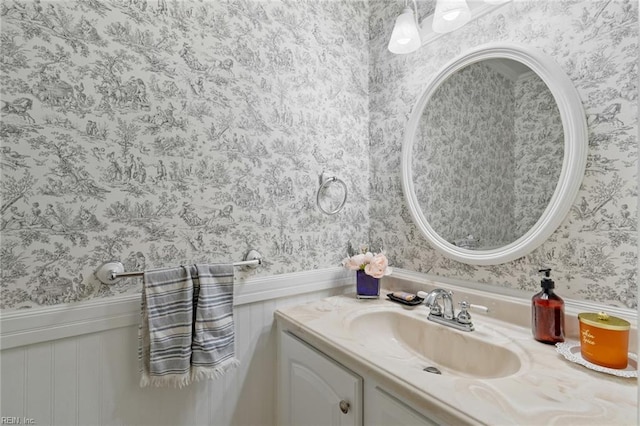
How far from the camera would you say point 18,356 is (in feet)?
2.56

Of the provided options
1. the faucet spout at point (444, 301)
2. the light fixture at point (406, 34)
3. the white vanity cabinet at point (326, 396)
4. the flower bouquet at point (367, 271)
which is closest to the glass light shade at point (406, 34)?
the light fixture at point (406, 34)

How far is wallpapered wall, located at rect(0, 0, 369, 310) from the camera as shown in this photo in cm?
80

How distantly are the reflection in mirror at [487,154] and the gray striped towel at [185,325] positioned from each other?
0.91 metres

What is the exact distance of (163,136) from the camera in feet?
3.25

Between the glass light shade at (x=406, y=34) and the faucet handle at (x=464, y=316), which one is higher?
the glass light shade at (x=406, y=34)

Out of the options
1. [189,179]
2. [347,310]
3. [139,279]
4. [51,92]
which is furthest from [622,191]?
[51,92]

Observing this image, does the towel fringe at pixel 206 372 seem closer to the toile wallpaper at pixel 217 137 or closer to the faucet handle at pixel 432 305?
the toile wallpaper at pixel 217 137

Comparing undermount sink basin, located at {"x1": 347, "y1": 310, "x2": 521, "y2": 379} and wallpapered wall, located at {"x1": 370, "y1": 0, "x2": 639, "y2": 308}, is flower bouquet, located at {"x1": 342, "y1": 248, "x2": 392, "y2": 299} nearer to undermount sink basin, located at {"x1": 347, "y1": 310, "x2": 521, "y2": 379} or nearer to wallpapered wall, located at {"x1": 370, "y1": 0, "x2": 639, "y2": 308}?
undermount sink basin, located at {"x1": 347, "y1": 310, "x2": 521, "y2": 379}

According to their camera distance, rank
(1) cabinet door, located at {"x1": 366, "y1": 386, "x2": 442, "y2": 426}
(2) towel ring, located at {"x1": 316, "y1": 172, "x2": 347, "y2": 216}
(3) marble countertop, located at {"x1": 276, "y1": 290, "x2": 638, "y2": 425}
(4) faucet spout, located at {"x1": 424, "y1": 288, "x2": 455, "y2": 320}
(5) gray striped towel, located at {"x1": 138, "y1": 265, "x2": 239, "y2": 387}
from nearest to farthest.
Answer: (3) marble countertop, located at {"x1": 276, "y1": 290, "x2": 638, "y2": 425}
(1) cabinet door, located at {"x1": 366, "y1": 386, "x2": 442, "y2": 426}
(5) gray striped towel, located at {"x1": 138, "y1": 265, "x2": 239, "y2": 387}
(4) faucet spout, located at {"x1": 424, "y1": 288, "x2": 455, "y2": 320}
(2) towel ring, located at {"x1": 316, "y1": 172, "x2": 347, "y2": 216}

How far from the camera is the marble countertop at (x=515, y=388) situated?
0.57m

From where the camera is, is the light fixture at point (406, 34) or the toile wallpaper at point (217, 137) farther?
the light fixture at point (406, 34)

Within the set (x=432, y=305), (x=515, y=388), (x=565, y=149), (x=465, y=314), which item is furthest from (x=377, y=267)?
(x=565, y=149)

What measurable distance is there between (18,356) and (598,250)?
163 cm

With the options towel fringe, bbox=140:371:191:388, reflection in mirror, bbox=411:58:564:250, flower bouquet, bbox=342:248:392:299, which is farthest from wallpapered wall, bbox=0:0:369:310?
reflection in mirror, bbox=411:58:564:250
